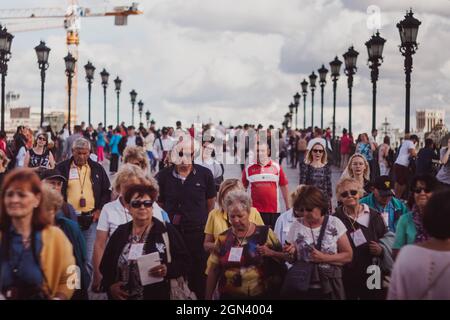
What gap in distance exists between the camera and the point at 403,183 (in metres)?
16.6

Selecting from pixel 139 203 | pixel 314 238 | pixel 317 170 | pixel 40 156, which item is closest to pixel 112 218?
pixel 139 203

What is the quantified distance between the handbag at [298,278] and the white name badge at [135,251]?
100cm

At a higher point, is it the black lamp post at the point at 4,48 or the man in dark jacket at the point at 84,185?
the black lamp post at the point at 4,48

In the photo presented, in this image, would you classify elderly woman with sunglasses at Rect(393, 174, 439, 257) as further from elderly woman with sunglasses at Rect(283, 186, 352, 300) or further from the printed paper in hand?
the printed paper in hand

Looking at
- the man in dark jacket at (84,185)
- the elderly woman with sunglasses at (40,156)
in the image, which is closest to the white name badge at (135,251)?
the man in dark jacket at (84,185)

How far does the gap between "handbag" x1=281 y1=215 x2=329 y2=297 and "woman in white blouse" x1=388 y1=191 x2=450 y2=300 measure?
1492 mm

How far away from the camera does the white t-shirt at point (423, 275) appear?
4.33m

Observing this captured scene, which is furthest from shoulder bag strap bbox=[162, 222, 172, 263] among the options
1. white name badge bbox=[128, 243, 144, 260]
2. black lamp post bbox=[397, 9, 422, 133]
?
black lamp post bbox=[397, 9, 422, 133]

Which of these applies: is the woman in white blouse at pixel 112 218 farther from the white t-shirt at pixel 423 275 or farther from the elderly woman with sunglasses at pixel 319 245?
the white t-shirt at pixel 423 275

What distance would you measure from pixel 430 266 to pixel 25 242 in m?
2.12

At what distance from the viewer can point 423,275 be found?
14.2 feet

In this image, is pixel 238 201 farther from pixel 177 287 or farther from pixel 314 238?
pixel 177 287

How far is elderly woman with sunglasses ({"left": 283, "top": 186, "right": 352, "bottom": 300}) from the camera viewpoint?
5957 mm
